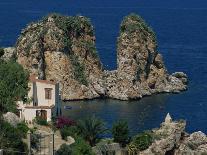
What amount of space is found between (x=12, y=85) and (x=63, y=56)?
54.2 meters

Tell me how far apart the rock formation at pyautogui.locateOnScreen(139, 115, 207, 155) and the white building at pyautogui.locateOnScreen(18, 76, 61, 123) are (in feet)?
28.0

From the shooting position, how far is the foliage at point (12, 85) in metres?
60.9

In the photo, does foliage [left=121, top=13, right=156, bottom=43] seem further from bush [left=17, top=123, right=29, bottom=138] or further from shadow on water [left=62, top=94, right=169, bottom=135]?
bush [left=17, top=123, right=29, bottom=138]

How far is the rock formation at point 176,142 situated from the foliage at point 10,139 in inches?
511

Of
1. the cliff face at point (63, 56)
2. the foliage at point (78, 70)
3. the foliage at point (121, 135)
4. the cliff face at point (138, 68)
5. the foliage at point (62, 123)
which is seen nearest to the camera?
the foliage at point (62, 123)

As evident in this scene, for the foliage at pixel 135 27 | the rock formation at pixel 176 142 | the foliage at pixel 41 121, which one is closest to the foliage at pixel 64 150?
the foliage at pixel 41 121

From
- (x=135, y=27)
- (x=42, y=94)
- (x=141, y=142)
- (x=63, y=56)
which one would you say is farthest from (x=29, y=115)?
(x=135, y=27)

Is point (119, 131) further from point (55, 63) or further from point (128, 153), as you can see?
point (55, 63)

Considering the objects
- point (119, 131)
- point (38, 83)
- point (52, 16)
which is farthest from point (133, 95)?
point (119, 131)

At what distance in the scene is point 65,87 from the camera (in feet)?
375

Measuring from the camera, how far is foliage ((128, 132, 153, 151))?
204 feet

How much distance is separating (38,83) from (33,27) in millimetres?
45705

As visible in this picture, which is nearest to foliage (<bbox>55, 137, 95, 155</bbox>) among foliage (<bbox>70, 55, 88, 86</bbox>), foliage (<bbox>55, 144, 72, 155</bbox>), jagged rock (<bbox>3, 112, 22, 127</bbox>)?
foliage (<bbox>55, 144, 72, 155</bbox>)

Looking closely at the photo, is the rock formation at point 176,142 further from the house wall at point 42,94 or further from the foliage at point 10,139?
the foliage at point 10,139
